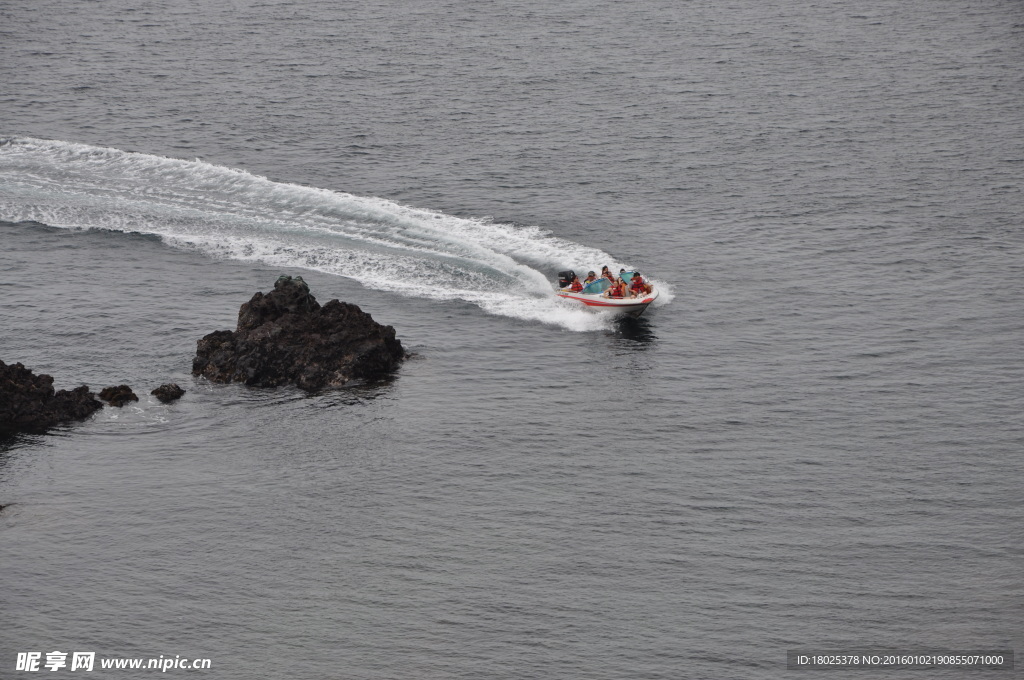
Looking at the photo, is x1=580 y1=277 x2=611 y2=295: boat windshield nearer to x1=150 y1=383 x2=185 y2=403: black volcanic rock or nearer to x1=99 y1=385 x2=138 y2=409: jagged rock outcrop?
x1=150 y1=383 x2=185 y2=403: black volcanic rock

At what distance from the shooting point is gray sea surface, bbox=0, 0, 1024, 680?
58094 mm

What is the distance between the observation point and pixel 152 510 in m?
65.2

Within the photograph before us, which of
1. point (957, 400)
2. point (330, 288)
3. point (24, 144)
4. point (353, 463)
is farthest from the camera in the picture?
point (24, 144)

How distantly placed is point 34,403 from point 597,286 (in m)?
34.7

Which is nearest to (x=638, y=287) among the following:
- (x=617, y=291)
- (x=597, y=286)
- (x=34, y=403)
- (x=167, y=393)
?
(x=617, y=291)

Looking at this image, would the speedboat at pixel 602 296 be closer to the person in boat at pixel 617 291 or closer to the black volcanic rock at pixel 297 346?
the person in boat at pixel 617 291

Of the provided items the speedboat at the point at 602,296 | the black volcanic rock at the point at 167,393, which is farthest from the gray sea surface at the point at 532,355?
the speedboat at the point at 602,296

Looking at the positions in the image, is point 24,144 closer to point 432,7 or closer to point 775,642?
point 432,7

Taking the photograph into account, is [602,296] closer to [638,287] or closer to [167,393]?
[638,287]

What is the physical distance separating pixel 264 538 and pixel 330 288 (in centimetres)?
3060

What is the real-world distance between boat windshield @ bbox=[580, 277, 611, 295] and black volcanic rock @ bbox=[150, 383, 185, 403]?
26.5 metres

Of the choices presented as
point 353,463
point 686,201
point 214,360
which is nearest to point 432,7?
point 686,201

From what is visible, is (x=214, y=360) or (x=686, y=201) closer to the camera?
(x=214, y=360)

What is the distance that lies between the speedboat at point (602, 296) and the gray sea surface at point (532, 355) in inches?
43.5
